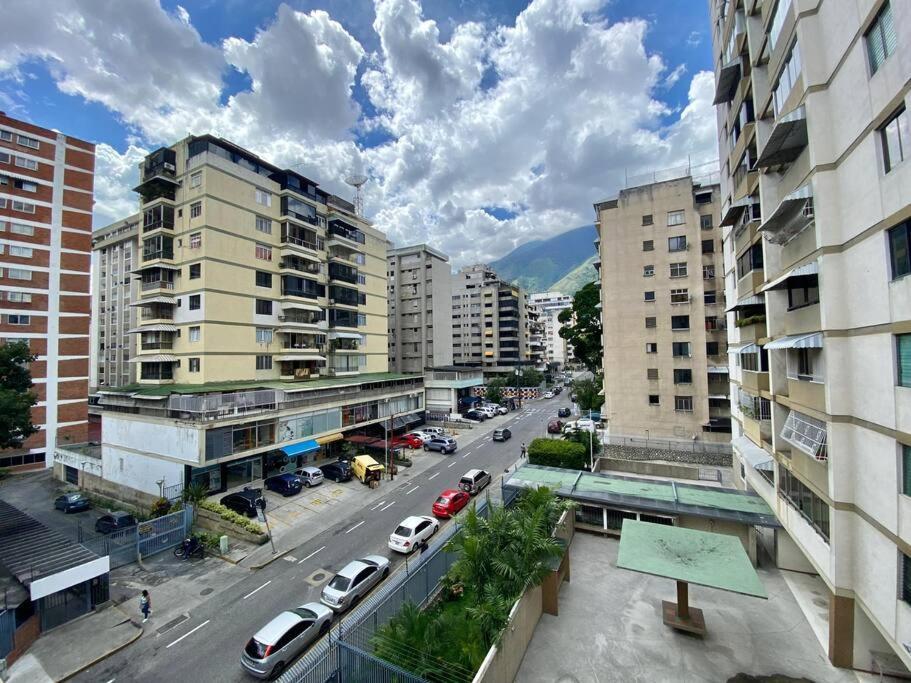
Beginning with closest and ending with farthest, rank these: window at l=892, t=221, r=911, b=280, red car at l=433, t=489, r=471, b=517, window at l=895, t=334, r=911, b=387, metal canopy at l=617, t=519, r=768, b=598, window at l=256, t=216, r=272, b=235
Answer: window at l=892, t=221, r=911, b=280 < window at l=895, t=334, r=911, b=387 < metal canopy at l=617, t=519, r=768, b=598 < red car at l=433, t=489, r=471, b=517 < window at l=256, t=216, r=272, b=235

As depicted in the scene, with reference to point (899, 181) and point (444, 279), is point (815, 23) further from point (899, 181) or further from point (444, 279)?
point (444, 279)

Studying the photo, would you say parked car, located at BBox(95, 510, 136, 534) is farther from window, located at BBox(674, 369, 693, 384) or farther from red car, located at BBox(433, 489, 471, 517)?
window, located at BBox(674, 369, 693, 384)

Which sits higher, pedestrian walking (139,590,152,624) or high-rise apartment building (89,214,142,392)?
high-rise apartment building (89,214,142,392)

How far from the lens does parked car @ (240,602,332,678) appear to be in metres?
11.3

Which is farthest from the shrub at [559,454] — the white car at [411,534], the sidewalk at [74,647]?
the sidewalk at [74,647]

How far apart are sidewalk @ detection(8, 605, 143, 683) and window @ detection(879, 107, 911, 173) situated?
24.9 meters

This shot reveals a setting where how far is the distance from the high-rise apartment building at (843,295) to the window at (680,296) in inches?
761

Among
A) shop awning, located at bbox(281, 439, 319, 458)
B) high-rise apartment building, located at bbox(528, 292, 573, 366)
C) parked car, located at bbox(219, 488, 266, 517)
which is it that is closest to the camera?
parked car, located at bbox(219, 488, 266, 517)

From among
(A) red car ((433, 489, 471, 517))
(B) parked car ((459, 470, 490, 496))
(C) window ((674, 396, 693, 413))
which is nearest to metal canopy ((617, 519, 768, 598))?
(A) red car ((433, 489, 471, 517))

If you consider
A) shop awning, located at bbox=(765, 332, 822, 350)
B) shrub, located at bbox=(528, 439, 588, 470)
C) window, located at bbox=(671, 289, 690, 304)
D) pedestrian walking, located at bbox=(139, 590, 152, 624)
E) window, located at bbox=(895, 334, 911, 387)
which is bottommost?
pedestrian walking, located at bbox=(139, 590, 152, 624)

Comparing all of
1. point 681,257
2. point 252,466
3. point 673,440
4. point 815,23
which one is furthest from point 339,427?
point 815,23

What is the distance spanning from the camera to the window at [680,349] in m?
31.8

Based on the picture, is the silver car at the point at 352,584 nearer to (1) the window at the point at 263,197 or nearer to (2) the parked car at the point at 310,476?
(2) the parked car at the point at 310,476

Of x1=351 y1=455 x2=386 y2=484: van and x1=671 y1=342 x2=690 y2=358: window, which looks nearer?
x1=351 y1=455 x2=386 y2=484: van
